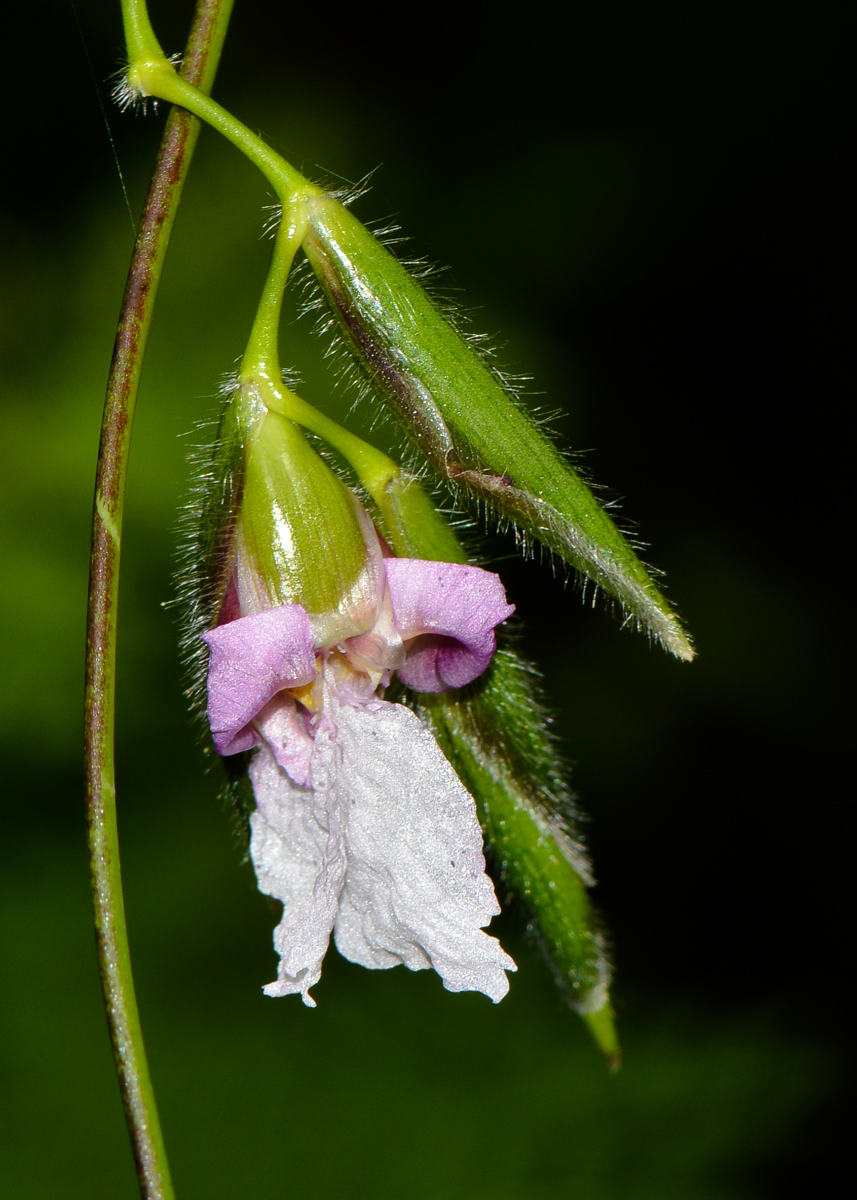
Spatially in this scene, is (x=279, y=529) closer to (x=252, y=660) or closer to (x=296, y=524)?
(x=296, y=524)

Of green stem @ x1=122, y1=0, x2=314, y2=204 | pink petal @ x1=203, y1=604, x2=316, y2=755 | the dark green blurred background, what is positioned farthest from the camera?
the dark green blurred background

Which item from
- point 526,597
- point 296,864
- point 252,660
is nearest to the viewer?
point 252,660

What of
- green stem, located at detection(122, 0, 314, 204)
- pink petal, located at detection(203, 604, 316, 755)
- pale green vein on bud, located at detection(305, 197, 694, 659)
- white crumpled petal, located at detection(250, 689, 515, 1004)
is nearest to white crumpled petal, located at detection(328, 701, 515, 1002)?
white crumpled petal, located at detection(250, 689, 515, 1004)

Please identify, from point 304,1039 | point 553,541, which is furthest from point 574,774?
point 553,541

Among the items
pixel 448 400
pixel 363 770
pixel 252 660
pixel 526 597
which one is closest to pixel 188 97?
pixel 448 400

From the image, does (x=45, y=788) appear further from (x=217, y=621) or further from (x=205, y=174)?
(x=217, y=621)

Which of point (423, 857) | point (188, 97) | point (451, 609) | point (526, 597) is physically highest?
point (188, 97)

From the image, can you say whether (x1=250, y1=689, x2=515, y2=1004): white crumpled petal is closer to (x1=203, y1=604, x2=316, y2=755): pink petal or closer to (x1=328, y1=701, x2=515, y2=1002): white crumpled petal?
(x1=328, y1=701, x2=515, y2=1002): white crumpled petal
